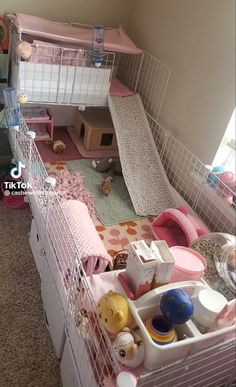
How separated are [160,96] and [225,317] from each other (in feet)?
4.86

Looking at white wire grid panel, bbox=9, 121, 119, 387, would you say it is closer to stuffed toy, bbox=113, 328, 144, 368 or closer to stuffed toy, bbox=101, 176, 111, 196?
stuffed toy, bbox=113, 328, 144, 368

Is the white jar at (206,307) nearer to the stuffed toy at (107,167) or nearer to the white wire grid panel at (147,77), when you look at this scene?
the stuffed toy at (107,167)

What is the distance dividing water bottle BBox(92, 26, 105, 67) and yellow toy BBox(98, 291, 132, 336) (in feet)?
4.69

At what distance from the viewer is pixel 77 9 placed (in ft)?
7.57

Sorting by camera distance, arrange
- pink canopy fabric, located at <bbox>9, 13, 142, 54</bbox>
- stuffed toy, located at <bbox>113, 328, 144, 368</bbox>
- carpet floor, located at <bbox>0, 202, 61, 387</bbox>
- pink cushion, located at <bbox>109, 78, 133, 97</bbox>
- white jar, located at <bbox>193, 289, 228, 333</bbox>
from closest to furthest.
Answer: stuffed toy, located at <bbox>113, 328, 144, 368</bbox>
white jar, located at <bbox>193, 289, 228, 333</bbox>
carpet floor, located at <bbox>0, 202, 61, 387</bbox>
pink canopy fabric, located at <bbox>9, 13, 142, 54</bbox>
pink cushion, located at <bbox>109, 78, 133, 97</bbox>

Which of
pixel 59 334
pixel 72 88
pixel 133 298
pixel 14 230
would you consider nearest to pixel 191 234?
pixel 133 298

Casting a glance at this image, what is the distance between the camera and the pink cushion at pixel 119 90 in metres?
2.28

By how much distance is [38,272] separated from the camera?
1.75 m

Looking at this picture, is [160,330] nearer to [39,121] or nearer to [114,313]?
[114,313]

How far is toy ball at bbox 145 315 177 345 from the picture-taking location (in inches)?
40.4

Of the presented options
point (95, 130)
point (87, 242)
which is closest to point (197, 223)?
point (87, 242)

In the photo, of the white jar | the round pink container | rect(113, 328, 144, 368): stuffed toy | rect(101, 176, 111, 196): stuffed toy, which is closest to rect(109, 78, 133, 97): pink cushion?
rect(101, 176, 111, 196): stuffed toy

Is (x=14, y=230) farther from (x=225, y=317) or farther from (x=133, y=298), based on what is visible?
(x=225, y=317)

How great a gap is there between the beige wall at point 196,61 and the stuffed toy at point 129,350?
106 centimetres
